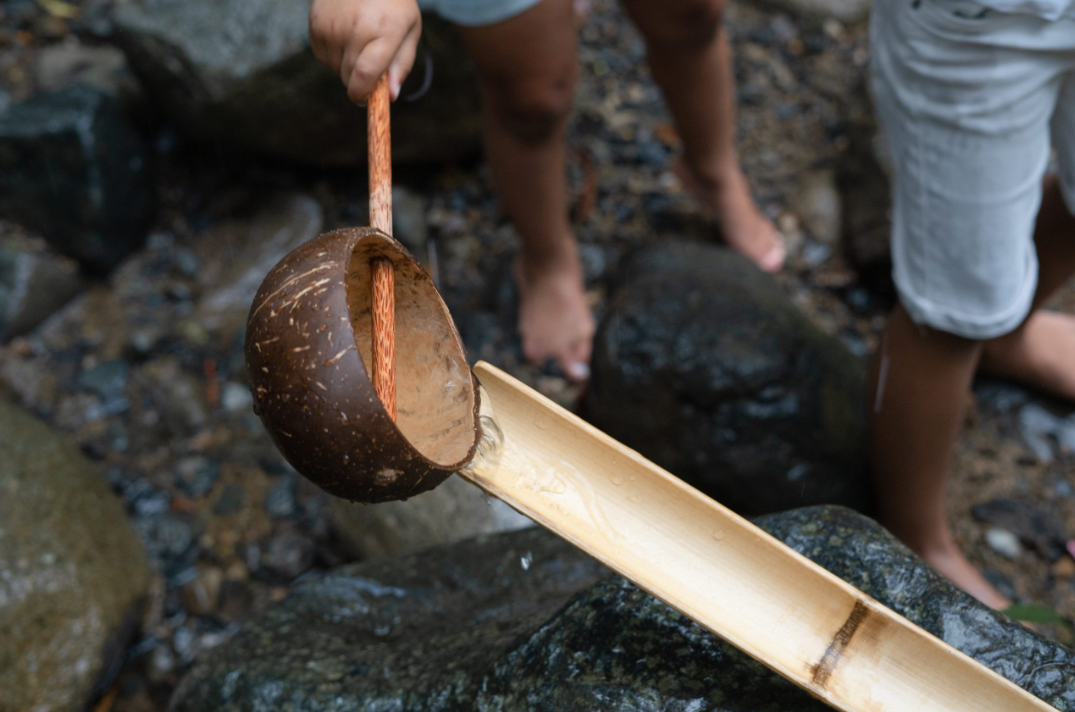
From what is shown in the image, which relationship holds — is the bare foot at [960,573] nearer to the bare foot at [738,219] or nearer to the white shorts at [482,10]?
the bare foot at [738,219]

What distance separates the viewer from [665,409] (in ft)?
8.77

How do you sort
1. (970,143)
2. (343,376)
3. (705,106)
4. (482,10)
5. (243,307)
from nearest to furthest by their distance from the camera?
(343,376) → (970,143) → (482,10) → (705,106) → (243,307)

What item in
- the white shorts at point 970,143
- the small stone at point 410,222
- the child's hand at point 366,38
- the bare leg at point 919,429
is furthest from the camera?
the small stone at point 410,222

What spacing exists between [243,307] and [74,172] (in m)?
0.91

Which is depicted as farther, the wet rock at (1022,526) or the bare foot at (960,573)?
the wet rock at (1022,526)

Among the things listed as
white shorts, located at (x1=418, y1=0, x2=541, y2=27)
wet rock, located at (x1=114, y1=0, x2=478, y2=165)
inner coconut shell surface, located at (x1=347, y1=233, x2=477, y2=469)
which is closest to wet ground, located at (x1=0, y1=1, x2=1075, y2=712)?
wet rock, located at (x1=114, y1=0, x2=478, y2=165)

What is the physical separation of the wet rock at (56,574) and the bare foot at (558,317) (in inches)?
65.1

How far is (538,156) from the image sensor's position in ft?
9.12

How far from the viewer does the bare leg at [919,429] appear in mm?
2154

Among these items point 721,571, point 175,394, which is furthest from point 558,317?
point 721,571

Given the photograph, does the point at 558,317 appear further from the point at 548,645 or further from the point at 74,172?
the point at 74,172

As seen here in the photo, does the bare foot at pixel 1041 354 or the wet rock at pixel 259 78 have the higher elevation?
the wet rock at pixel 259 78

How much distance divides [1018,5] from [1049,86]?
0.82 ft

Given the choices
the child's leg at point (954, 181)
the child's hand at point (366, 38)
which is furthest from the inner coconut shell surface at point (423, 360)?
the child's leg at point (954, 181)
